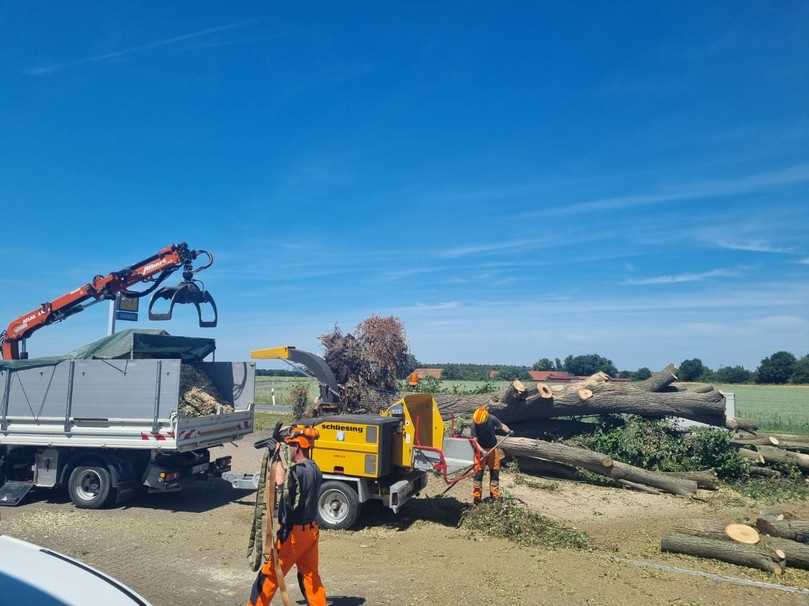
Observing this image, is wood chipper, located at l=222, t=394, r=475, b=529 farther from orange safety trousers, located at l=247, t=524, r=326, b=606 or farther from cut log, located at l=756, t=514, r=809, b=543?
cut log, located at l=756, t=514, r=809, b=543

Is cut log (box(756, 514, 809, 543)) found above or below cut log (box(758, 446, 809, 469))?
Result: below

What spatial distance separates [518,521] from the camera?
8703 mm

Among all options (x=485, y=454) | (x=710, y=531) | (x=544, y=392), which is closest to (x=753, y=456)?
(x=544, y=392)

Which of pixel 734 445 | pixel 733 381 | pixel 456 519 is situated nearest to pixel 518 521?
pixel 456 519

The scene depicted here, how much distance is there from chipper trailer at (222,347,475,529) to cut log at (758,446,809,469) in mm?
7821

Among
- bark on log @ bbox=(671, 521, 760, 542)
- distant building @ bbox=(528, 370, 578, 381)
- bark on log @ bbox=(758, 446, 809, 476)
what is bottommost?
bark on log @ bbox=(671, 521, 760, 542)

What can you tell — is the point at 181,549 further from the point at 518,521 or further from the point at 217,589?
the point at 518,521

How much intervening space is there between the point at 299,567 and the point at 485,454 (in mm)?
4985

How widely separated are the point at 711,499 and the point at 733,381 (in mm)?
55010

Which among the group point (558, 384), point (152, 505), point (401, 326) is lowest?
point (152, 505)

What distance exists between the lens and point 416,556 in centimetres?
782

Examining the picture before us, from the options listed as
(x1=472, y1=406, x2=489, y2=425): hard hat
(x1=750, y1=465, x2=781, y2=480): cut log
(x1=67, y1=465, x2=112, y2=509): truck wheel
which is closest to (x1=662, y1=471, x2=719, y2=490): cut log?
(x1=750, y1=465, x2=781, y2=480): cut log

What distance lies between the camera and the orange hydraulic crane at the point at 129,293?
1243 centimetres

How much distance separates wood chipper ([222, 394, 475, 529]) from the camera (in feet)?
29.7
